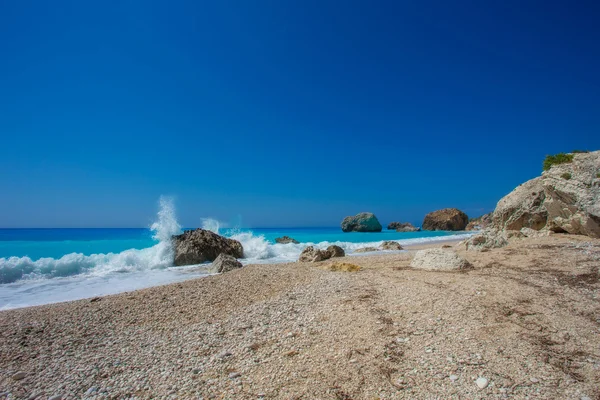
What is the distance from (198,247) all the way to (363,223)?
6492cm

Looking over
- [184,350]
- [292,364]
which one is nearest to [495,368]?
[292,364]

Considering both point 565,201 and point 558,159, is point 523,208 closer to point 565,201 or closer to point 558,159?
point 565,201

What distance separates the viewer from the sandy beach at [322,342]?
343cm

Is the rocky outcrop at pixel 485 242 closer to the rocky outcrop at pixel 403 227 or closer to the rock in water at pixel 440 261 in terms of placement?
the rock in water at pixel 440 261

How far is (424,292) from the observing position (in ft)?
21.9

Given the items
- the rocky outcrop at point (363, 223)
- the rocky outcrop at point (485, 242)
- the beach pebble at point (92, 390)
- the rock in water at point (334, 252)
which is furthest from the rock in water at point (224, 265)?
the rocky outcrop at point (363, 223)

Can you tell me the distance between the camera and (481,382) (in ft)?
11.0

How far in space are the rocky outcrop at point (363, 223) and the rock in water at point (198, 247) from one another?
62637mm

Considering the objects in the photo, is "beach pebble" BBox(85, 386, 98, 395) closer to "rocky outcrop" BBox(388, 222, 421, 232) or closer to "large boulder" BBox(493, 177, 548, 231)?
"large boulder" BBox(493, 177, 548, 231)

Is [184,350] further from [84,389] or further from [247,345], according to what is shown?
[84,389]

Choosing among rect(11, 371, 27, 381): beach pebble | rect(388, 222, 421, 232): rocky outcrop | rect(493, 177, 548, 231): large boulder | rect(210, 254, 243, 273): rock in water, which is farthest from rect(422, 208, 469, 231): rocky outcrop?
rect(11, 371, 27, 381): beach pebble

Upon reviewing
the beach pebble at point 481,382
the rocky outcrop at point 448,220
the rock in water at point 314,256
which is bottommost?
the beach pebble at point 481,382

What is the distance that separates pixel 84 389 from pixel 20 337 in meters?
2.76

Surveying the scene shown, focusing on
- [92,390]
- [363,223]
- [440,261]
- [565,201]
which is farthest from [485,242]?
[363,223]
